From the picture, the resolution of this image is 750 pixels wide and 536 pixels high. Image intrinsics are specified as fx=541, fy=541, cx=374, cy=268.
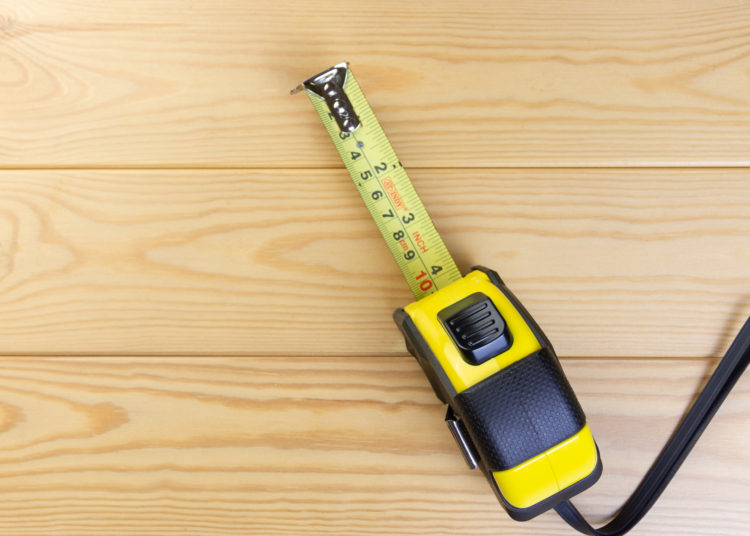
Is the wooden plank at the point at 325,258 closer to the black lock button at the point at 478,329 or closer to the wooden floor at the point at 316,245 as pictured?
the wooden floor at the point at 316,245

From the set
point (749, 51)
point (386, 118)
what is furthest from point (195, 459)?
point (749, 51)

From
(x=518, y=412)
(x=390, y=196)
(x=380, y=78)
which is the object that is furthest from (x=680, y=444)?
(x=380, y=78)

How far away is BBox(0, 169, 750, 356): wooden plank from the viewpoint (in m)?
0.58

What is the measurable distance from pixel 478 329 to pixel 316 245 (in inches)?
8.3

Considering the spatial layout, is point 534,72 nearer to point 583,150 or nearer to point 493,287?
point 583,150

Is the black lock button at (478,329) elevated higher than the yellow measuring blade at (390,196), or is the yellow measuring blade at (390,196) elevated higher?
the yellow measuring blade at (390,196)

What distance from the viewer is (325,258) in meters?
0.59

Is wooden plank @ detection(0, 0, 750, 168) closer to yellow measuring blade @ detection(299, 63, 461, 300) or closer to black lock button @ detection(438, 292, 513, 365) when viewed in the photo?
yellow measuring blade @ detection(299, 63, 461, 300)

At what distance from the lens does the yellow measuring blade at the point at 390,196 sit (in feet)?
1.81

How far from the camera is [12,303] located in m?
0.59

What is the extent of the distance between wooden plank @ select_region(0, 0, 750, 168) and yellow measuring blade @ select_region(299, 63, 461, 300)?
0.04 meters

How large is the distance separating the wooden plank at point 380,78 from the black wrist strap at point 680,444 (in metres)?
0.23

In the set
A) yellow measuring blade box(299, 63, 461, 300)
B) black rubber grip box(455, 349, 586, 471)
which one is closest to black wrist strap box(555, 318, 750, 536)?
black rubber grip box(455, 349, 586, 471)

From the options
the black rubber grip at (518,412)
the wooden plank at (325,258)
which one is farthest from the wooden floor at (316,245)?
the black rubber grip at (518,412)
